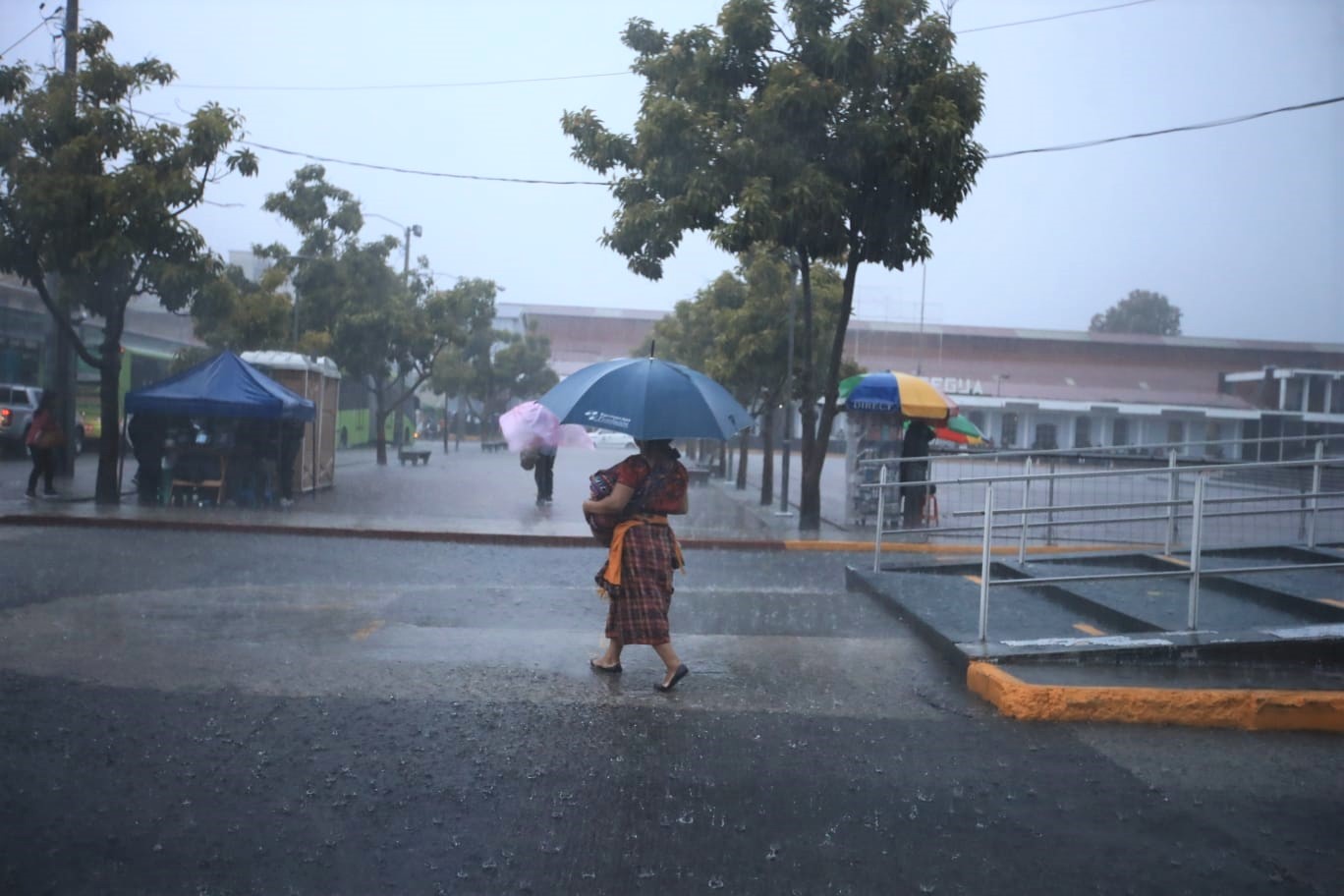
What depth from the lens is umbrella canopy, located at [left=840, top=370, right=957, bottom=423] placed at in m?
18.4

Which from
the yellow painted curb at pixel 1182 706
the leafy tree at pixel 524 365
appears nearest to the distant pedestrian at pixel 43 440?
the yellow painted curb at pixel 1182 706

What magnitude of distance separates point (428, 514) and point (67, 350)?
6.91m

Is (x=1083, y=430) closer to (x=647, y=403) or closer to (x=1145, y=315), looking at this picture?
(x=647, y=403)

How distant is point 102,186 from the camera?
16328mm

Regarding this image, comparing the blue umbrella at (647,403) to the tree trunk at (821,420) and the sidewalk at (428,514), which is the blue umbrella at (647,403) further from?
the tree trunk at (821,420)

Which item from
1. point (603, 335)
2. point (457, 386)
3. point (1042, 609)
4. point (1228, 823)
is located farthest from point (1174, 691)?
point (603, 335)

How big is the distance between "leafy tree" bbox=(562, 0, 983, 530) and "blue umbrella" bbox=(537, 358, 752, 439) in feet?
28.9

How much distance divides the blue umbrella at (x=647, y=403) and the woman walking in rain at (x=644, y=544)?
0.55 feet

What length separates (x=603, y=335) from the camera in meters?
75.9

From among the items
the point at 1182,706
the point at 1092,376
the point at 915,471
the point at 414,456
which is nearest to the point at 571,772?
the point at 1182,706

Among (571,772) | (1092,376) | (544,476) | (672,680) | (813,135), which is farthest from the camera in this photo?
(1092,376)

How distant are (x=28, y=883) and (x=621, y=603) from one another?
11.7 ft

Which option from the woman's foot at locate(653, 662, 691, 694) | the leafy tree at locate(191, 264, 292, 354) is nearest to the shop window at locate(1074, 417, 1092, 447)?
the leafy tree at locate(191, 264, 292, 354)

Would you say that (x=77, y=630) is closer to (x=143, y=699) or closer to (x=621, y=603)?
(x=143, y=699)
